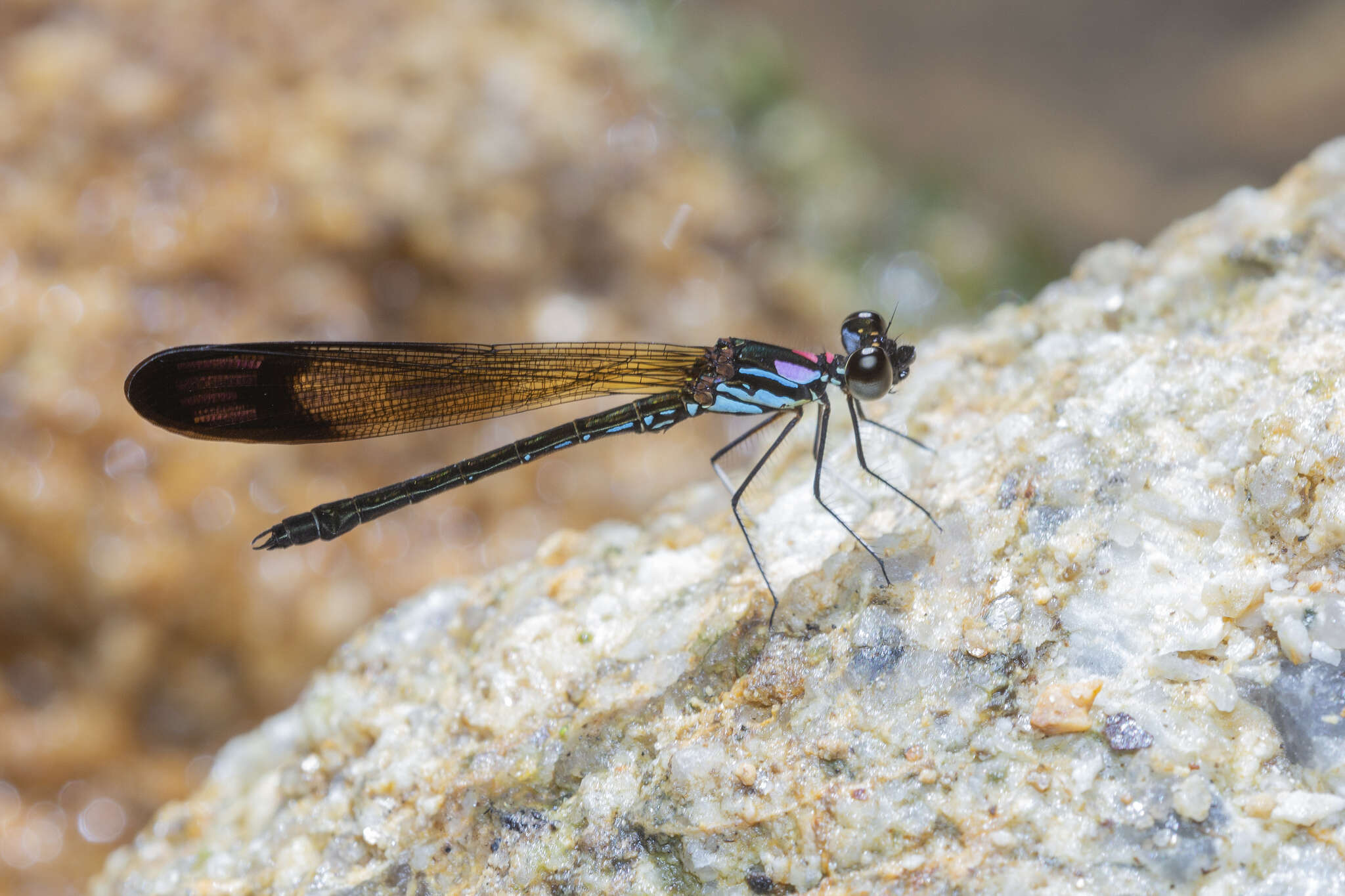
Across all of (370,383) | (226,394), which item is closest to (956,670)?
(370,383)

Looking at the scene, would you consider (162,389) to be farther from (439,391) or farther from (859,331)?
(859,331)

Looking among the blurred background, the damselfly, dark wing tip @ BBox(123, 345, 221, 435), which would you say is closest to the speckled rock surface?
the damselfly

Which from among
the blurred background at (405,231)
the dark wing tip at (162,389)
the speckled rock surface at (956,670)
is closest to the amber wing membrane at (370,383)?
the dark wing tip at (162,389)

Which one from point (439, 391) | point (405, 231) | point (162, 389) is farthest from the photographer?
point (405, 231)

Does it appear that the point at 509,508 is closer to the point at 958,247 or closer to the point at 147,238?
the point at 147,238

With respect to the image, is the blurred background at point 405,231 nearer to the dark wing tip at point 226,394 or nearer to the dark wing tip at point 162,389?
the dark wing tip at point 226,394

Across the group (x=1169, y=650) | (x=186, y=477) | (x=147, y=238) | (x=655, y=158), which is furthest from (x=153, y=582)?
(x=1169, y=650)
